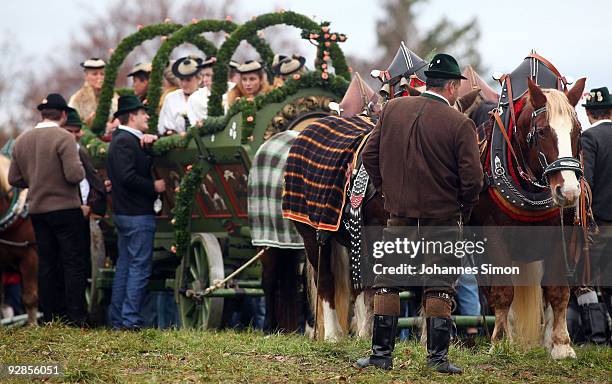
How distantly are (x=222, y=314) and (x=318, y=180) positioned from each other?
2.50 m

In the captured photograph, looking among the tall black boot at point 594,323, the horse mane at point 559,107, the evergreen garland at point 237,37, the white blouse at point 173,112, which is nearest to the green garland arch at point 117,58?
the white blouse at point 173,112

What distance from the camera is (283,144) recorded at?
1042 cm

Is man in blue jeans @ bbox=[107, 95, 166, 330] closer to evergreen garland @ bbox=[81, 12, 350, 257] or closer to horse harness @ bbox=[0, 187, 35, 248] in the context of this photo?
evergreen garland @ bbox=[81, 12, 350, 257]

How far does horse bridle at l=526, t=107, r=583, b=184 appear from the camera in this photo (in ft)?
23.7

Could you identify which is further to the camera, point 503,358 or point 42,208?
point 42,208

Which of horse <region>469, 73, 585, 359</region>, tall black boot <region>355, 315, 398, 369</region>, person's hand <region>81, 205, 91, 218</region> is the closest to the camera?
tall black boot <region>355, 315, 398, 369</region>

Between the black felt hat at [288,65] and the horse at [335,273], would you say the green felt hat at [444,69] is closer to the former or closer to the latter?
the horse at [335,273]

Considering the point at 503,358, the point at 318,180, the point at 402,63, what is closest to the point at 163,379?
the point at 503,358

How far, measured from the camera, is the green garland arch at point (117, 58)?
471 inches

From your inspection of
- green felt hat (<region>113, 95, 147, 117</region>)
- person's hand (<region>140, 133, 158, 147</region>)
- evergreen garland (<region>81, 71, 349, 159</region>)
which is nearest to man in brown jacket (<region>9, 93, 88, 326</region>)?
green felt hat (<region>113, 95, 147, 117</region>)

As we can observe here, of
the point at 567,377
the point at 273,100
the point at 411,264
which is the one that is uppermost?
the point at 273,100

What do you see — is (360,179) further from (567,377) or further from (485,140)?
(567,377)

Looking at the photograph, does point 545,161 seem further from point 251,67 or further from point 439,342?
point 251,67

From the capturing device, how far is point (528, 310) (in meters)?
8.27
